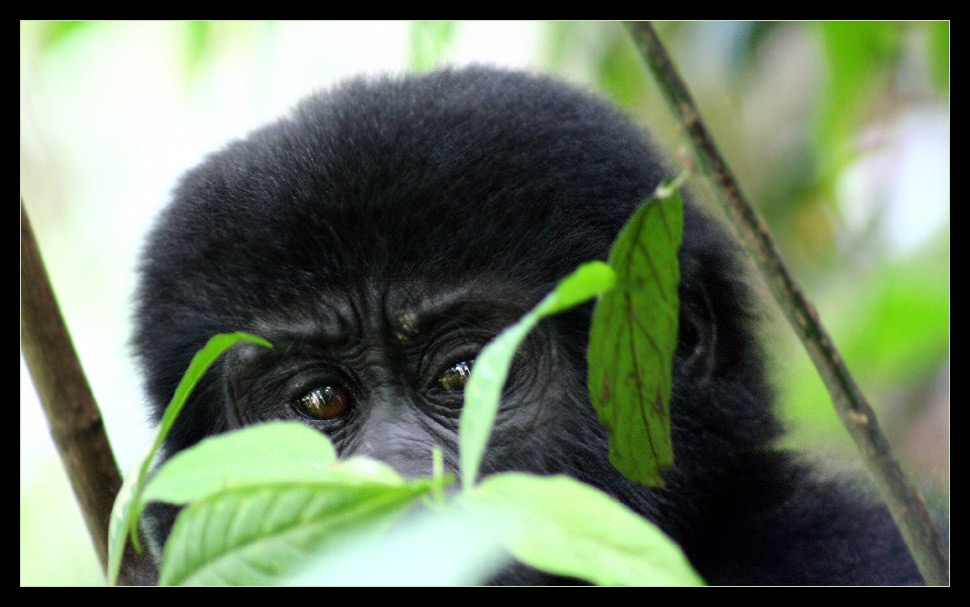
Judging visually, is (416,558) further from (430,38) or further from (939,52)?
(939,52)

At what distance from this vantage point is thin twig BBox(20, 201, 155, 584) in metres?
1.71

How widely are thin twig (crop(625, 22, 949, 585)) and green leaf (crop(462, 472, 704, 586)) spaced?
0.40m

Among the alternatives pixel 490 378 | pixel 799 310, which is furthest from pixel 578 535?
pixel 799 310

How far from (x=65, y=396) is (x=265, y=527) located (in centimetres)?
94

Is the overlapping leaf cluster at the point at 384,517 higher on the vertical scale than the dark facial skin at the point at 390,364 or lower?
lower

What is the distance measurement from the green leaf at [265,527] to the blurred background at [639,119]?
2.89 ft

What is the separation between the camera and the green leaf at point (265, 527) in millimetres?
938

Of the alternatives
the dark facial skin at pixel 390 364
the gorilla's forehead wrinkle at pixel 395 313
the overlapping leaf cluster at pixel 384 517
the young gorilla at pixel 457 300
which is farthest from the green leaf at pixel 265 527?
the gorilla's forehead wrinkle at pixel 395 313

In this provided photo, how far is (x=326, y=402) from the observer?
2.32 meters

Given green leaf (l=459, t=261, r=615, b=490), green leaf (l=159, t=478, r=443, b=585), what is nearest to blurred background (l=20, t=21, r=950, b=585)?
green leaf (l=159, t=478, r=443, b=585)

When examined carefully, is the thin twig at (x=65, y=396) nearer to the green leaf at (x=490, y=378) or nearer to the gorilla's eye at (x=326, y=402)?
the gorilla's eye at (x=326, y=402)
